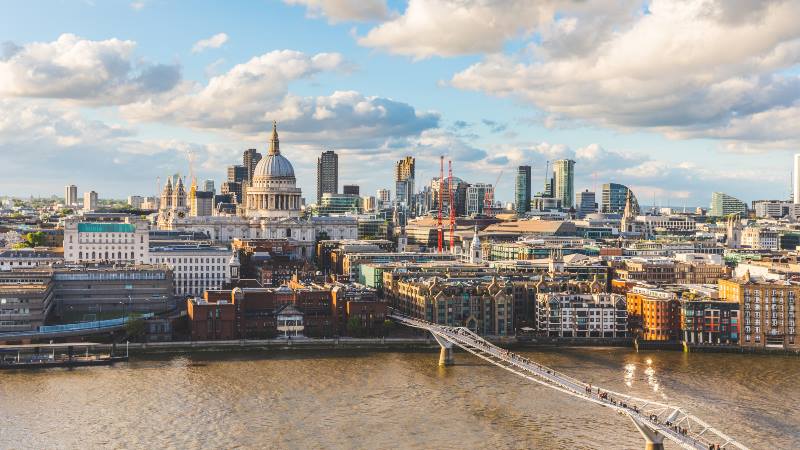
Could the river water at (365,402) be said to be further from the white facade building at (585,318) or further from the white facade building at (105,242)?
the white facade building at (105,242)

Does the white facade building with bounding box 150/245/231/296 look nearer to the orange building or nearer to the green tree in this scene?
the orange building

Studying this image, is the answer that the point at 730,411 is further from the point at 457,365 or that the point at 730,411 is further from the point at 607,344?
the point at 607,344

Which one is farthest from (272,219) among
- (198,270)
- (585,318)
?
(585,318)

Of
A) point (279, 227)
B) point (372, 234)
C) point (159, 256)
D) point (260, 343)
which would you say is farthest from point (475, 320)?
point (372, 234)

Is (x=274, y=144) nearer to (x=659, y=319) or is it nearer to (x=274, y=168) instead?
(x=274, y=168)

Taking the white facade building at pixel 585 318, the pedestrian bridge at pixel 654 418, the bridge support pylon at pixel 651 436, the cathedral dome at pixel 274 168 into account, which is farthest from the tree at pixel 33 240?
the bridge support pylon at pixel 651 436

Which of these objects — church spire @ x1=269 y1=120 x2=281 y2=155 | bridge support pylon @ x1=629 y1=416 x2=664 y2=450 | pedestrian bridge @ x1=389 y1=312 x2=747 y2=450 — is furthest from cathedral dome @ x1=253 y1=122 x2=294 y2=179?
bridge support pylon @ x1=629 y1=416 x2=664 y2=450
